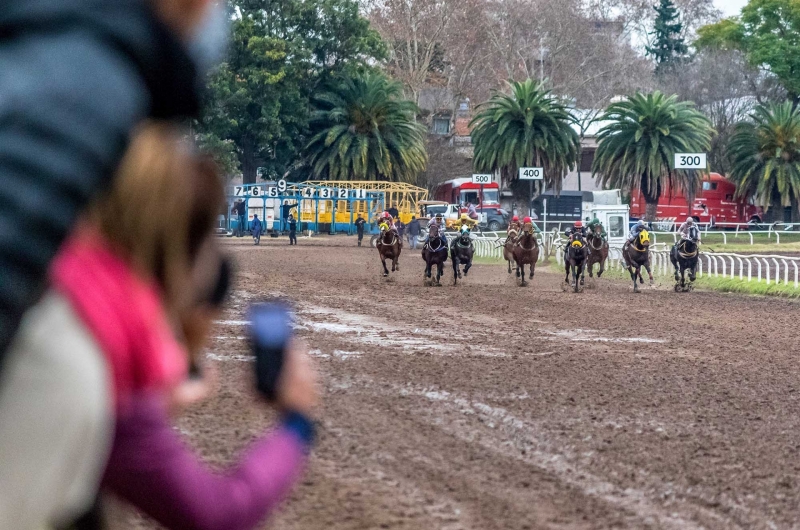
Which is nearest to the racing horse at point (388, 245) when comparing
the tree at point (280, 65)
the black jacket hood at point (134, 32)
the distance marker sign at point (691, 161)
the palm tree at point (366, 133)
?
the distance marker sign at point (691, 161)

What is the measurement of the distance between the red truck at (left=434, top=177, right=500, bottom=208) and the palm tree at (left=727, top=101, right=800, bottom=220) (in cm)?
1305

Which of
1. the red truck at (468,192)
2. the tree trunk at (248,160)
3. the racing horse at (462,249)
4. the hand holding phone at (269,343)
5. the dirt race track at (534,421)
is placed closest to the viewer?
the hand holding phone at (269,343)

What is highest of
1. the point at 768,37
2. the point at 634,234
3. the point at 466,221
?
the point at 768,37

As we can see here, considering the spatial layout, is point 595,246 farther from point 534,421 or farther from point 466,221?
point 534,421

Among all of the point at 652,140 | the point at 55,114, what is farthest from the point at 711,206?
the point at 55,114

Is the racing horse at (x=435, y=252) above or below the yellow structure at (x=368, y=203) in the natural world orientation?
below

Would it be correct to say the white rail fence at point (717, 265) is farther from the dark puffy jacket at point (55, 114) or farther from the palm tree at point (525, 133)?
the dark puffy jacket at point (55, 114)

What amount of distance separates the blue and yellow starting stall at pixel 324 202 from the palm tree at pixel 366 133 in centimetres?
326

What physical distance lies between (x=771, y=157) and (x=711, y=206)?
224 inches

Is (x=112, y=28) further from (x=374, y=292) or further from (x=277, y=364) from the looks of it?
(x=374, y=292)

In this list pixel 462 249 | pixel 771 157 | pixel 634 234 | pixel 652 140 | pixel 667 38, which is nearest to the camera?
pixel 634 234

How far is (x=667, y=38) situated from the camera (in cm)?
9244

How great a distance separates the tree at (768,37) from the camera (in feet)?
221

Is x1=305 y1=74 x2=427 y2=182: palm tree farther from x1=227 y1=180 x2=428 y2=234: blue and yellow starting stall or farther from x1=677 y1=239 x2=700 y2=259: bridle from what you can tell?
x1=677 y1=239 x2=700 y2=259: bridle
